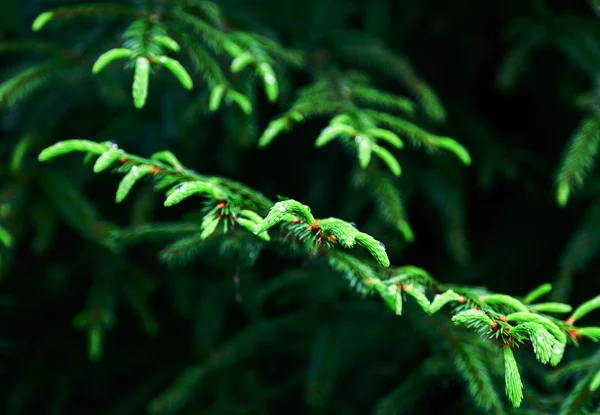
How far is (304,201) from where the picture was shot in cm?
228

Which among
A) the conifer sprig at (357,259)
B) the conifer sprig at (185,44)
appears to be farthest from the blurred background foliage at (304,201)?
the conifer sprig at (357,259)

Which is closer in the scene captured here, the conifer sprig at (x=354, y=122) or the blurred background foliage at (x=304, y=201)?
the conifer sprig at (x=354, y=122)

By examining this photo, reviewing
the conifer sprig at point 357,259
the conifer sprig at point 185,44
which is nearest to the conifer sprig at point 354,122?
the conifer sprig at point 185,44

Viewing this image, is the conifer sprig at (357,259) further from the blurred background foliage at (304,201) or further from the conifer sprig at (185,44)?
the blurred background foliage at (304,201)

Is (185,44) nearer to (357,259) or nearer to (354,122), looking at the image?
(354,122)

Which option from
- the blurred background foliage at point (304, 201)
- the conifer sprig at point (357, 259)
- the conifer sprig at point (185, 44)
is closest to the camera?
the conifer sprig at point (357, 259)

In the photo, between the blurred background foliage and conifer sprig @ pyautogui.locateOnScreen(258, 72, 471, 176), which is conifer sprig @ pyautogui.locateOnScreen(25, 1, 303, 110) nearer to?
conifer sprig @ pyautogui.locateOnScreen(258, 72, 471, 176)

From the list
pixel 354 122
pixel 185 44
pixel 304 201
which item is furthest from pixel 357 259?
pixel 304 201

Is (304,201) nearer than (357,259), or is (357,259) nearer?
(357,259)

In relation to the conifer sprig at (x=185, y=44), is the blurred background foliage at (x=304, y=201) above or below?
below

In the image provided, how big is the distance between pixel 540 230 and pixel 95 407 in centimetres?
203

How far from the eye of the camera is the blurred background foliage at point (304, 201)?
1.80 meters

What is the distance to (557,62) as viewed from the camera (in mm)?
2193

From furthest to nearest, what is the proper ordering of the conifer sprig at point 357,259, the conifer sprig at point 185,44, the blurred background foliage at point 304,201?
the blurred background foliage at point 304,201 < the conifer sprig at point 185,44 < the conifer sprig at point 357,259
